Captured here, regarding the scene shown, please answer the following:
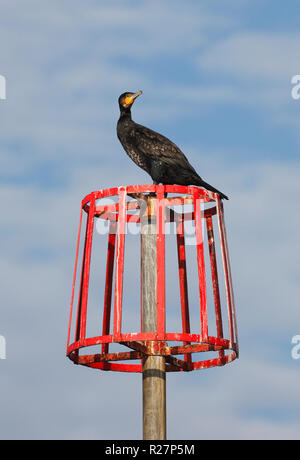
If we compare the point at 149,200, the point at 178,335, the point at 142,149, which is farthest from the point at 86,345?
the point at 142,149

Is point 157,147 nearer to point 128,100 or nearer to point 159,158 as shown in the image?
point 159,158

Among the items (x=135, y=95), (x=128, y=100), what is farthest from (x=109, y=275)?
(x=135, y=95)

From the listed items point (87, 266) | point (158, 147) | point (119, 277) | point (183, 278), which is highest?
point (158, 147)

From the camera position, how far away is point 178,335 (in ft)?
59.4

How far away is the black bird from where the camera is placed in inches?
843

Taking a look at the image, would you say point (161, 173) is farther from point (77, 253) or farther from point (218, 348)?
point (218, 348)

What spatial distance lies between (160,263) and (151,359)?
2.21 m

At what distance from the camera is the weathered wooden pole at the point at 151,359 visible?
19.0m

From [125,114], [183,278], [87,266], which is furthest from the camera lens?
[125,114]

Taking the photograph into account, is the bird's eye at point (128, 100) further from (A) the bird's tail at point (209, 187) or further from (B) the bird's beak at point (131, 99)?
(A) the bird's tail at point (209, 187)

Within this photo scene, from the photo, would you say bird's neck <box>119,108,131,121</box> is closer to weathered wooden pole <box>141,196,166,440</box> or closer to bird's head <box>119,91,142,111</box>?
bird's head <box>119,91,142,111</box>

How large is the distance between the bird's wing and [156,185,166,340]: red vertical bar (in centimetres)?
238

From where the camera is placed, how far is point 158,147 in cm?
2152

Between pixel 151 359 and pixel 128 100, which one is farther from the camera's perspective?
pixel 128 100
